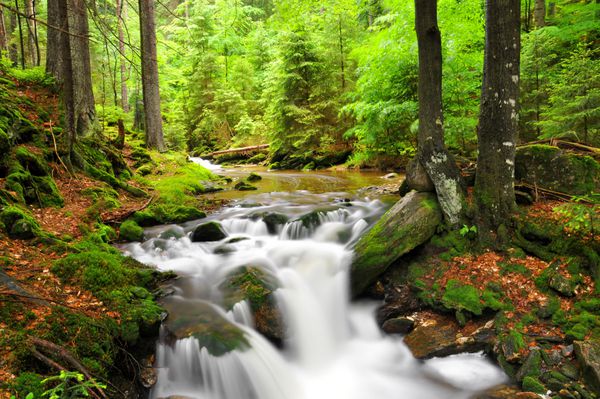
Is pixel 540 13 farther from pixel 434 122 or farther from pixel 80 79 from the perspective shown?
pixel 80 79

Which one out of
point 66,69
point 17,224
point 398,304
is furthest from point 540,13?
point 17,224

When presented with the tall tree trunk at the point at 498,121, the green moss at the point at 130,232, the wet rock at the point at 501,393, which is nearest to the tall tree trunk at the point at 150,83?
the green moss at the point at 130,232

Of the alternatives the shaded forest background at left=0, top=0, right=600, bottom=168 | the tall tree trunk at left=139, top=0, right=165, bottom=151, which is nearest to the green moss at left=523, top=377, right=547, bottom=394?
the shaded forest background at left=0, top=0, right=600, bottom=168

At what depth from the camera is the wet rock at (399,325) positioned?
203 inches

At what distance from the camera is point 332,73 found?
1711cm

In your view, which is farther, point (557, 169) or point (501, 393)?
point (557, 169)

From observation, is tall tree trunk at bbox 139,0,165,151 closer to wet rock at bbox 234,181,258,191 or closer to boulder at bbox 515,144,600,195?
wet rock at bbox 234,181,258,191

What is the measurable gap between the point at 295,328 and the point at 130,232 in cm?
375

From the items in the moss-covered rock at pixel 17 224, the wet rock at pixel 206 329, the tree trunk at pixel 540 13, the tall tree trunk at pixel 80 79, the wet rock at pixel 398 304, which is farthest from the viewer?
the tree trunk at pixel 540 13

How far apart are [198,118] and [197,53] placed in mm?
5013

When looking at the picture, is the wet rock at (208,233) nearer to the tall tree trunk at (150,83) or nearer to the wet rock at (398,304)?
the wet rock at (398,304)

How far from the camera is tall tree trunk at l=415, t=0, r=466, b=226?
228 inches

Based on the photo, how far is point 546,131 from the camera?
830 cm

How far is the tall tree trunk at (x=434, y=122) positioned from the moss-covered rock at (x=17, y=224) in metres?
6.12
